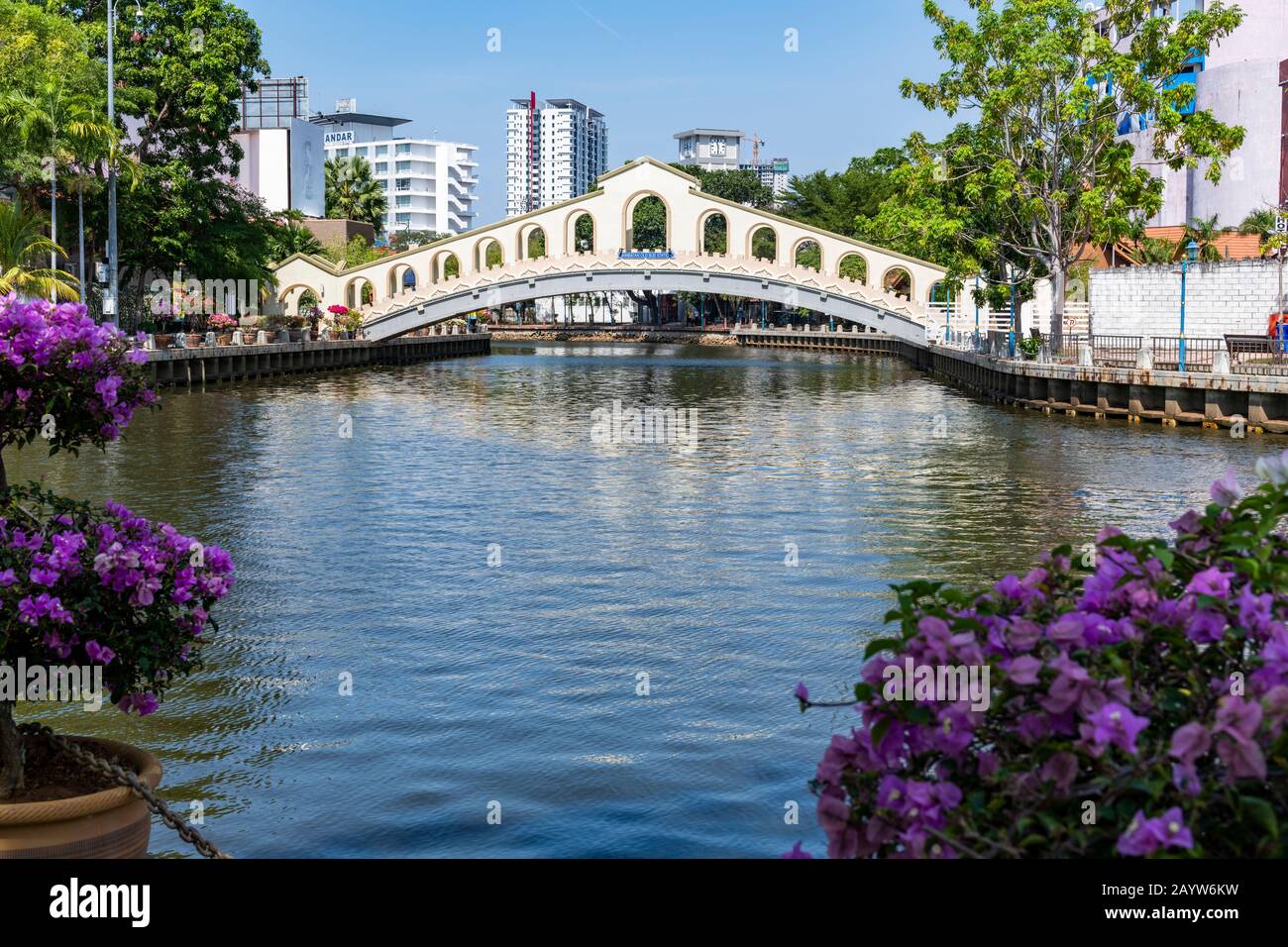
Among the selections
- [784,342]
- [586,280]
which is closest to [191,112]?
[586,280]

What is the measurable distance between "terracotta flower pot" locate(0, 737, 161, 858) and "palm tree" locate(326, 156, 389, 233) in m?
121

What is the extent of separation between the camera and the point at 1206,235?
64062 mm

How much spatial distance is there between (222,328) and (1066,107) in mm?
31794

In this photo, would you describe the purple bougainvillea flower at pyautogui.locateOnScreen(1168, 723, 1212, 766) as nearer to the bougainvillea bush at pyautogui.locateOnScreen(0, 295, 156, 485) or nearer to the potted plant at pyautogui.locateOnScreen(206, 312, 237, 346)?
the bougainvillea bush at pyautogui.locateOnScreen(0, 295, 156, 485)

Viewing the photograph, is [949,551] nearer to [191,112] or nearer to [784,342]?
[191,112]

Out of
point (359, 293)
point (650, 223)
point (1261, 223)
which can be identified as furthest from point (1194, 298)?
point (650, 223)

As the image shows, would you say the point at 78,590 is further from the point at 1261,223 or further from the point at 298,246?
the point at 298,246

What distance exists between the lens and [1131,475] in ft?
88.6

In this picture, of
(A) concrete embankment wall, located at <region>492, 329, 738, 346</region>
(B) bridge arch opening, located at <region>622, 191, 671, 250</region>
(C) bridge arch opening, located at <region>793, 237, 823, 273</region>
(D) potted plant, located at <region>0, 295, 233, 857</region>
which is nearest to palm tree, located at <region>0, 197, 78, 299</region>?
(D) potted plant, located at <region>0, 295, 233, 857</region>

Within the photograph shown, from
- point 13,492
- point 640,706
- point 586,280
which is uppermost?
point 586,280

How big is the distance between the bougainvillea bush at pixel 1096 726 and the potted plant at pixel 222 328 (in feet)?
190

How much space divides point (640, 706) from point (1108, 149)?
126 ft

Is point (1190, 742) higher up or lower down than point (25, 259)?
lower down

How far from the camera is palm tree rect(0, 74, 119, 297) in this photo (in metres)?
45.4
